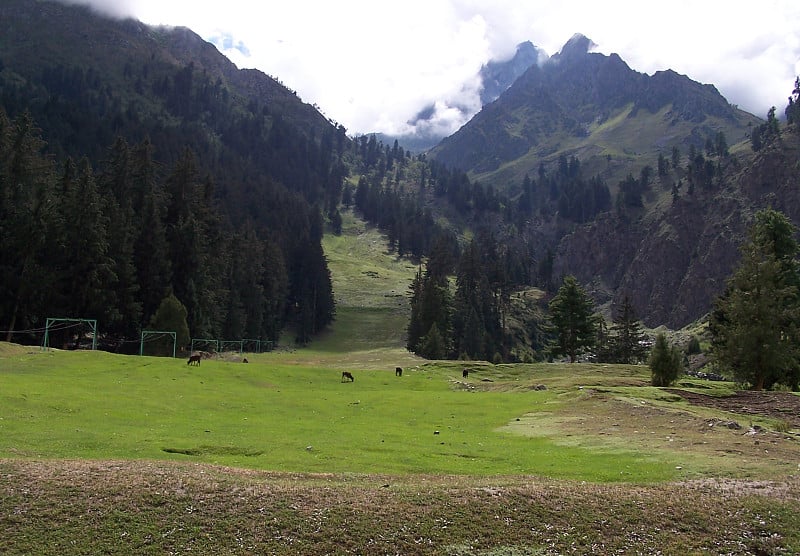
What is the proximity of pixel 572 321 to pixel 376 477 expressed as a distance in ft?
280

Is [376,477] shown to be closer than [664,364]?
Yes

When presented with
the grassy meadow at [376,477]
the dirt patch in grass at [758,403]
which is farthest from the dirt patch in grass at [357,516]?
the dirt patch in grass at [758,403]

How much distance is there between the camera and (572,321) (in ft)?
322

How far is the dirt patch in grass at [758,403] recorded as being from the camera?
34219 mm

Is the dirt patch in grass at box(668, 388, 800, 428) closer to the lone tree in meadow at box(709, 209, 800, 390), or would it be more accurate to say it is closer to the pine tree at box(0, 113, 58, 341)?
the lone tree in meadow at box(709, 209, 800, 390)

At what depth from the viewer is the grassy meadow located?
13875mm

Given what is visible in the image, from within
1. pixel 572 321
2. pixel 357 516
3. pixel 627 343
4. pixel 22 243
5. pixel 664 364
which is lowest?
pixel 357 516

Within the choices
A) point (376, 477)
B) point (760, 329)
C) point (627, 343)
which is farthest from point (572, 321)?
Result: point (376, 477)

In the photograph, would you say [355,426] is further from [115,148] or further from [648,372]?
[115,148]

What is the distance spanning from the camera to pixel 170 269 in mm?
86000

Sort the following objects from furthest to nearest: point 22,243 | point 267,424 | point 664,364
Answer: point 22,243 → point 664,364 → point 267,424

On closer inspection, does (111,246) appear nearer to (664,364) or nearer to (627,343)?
(664,364)

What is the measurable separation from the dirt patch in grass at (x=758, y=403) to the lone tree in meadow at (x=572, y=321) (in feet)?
174

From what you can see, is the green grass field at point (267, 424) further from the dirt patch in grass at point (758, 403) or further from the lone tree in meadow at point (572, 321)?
the lone tree in meadow at point (572, 321)
